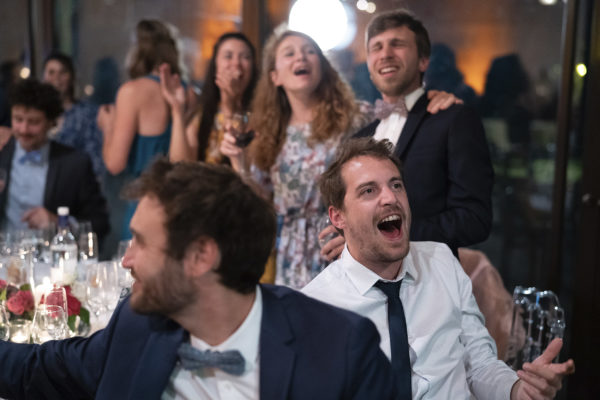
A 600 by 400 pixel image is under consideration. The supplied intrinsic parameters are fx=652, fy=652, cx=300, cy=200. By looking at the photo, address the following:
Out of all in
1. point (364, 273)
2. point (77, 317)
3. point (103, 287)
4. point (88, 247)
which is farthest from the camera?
point (88, 247)

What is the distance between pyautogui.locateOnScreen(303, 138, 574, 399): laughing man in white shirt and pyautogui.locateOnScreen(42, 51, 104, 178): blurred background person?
127 inches

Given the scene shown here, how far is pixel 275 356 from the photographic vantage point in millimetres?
1283

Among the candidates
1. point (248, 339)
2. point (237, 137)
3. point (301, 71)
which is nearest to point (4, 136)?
point (237, 137)

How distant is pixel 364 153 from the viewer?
1.93m

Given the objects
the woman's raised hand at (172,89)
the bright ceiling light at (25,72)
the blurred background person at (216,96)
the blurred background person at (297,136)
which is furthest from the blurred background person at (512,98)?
the bright ceiling light at (25,72)

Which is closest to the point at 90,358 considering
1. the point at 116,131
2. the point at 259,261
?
the point at 259,261

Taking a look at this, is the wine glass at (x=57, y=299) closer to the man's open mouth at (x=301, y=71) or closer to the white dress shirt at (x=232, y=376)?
the white dress shirt at (x=232, y=376)

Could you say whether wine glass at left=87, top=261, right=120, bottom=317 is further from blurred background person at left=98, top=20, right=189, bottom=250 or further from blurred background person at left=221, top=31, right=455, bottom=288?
blurred background person at left=98, top=20, right=189, bottom=250

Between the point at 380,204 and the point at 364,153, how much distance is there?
179 mm

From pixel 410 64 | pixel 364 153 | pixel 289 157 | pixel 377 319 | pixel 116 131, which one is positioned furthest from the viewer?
pixel 116 131

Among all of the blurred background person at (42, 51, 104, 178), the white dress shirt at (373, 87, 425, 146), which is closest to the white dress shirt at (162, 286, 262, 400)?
the white dress shirt at (373, 87, 425, 146)

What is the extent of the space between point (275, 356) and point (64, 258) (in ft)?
5.22

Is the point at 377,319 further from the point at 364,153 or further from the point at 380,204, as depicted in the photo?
the point at 364,153

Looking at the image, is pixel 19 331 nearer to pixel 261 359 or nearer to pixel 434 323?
pixel 261 359
